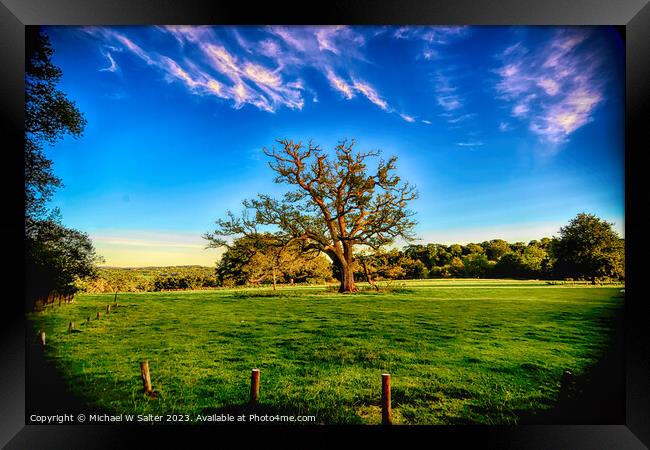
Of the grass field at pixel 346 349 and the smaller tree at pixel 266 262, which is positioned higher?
the smaller tree at pixel 266 262

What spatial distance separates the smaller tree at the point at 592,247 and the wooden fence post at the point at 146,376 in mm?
7144

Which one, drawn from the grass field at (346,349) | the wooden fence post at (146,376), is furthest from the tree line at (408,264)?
the wooden fence post at (146,376)

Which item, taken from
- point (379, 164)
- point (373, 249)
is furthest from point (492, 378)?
point (379, 164)

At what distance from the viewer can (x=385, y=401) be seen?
371cm

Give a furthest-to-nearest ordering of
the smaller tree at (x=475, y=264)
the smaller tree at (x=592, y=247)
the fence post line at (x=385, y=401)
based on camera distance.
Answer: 1. the smaller tree at (x=475, y=264)
2. the smaller tree at (x=592, y=247)
3. the fence post line at (x=385, y=401)

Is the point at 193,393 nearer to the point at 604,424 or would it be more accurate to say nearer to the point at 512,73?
the point at 604,424

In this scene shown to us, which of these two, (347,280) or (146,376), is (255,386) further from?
(347,280)

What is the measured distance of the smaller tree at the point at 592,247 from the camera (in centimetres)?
452

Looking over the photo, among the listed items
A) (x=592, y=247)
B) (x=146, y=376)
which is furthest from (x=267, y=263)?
(x=592, y=247)

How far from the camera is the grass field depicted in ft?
13.3

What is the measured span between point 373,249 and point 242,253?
2.81 m

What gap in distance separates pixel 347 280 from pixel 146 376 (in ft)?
12.6
